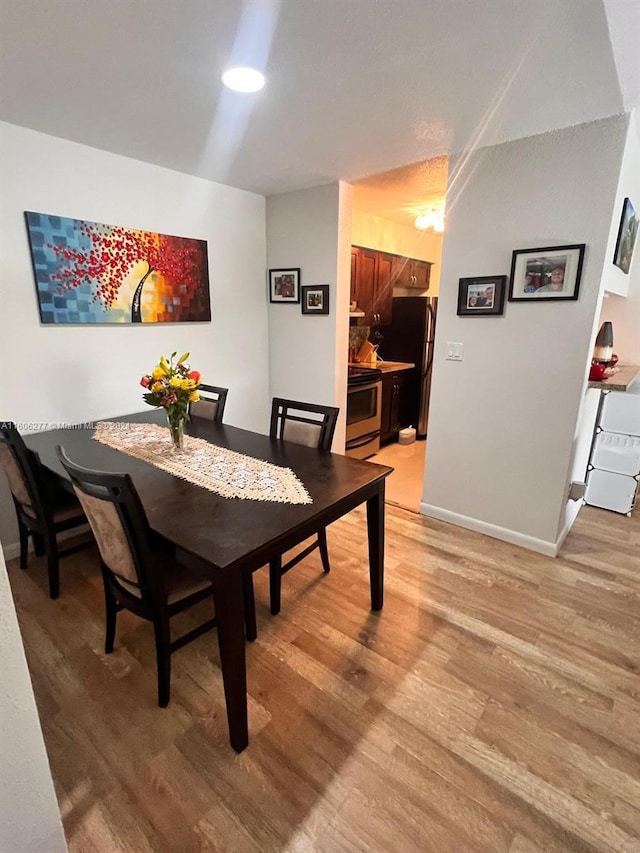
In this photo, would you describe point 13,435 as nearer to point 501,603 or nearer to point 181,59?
point 181,59

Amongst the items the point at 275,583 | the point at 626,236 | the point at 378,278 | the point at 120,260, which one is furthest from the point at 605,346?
the point at 120,260

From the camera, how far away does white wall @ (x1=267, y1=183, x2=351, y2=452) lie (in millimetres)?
3227

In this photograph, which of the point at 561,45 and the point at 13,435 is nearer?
the point at 561,45

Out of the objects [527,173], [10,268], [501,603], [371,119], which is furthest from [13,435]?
[527,173]

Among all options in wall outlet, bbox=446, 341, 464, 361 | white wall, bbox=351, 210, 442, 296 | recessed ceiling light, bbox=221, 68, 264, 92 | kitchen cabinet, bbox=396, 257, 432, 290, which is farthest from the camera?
kitchen cabinet, bbox=396, 257, 432, 290

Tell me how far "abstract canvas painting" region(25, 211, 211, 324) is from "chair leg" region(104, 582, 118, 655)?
167 cm

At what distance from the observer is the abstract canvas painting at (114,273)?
240 centimetres

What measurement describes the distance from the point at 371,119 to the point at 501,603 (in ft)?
8.55

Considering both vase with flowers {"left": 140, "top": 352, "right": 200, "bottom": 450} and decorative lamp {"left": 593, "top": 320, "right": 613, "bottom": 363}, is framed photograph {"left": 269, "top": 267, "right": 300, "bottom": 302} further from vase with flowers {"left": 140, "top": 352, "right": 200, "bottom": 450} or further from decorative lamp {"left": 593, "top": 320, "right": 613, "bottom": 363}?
decorative lamp {"left": 593, "top": 320, "right": 613, "bottom": 363}

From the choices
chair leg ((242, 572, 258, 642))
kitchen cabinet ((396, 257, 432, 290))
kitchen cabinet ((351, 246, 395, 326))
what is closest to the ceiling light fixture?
kitchen cabinet ((351, 246, 395, 326))

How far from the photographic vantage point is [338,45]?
1.49 metres

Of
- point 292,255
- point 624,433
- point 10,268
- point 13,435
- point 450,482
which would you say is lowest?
point 450,482

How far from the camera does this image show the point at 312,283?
3.41m

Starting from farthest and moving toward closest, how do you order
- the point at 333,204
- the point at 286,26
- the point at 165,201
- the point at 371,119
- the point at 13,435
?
the point at 333,204, the point at 165,201, the point at 371,119, the point at 13,435, the point at 286,26
